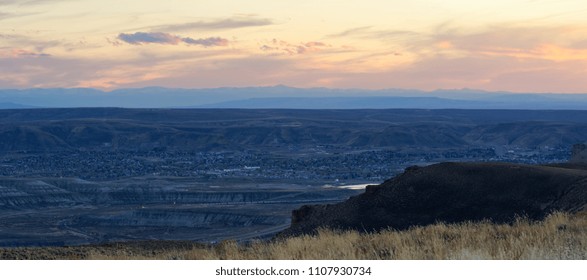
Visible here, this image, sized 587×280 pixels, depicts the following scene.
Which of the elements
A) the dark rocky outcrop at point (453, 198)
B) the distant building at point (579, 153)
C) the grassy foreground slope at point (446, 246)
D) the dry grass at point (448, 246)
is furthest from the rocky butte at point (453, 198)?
the distant building at point (579, 153)

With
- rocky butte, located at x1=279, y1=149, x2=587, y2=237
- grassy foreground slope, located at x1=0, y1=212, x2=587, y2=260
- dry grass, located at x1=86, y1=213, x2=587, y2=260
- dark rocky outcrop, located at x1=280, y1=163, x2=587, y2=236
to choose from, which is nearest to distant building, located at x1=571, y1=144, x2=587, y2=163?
rocky butte, located at x1=279, y1=149, x2=587, y2=237

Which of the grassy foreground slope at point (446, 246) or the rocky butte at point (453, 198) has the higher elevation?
the grassy foreground slope at point (446, 246)

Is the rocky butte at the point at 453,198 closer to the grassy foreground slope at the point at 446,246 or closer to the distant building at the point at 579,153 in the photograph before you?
the grassy foreground slope at the point at 446,246

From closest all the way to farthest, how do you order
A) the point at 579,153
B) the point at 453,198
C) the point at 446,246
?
the point at 446,246 < the point at 453,198 < the point at 579,153

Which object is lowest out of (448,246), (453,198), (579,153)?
(579,153)

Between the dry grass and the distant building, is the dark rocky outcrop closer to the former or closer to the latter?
the dry grass

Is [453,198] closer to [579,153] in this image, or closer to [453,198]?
[453,198]

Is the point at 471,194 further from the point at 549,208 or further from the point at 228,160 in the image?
the point at 228,160

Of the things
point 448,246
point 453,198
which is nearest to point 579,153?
point 453,198

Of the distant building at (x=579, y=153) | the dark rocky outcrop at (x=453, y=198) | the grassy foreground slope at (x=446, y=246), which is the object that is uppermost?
the grassy foreground slope at (x=446, y=246)
